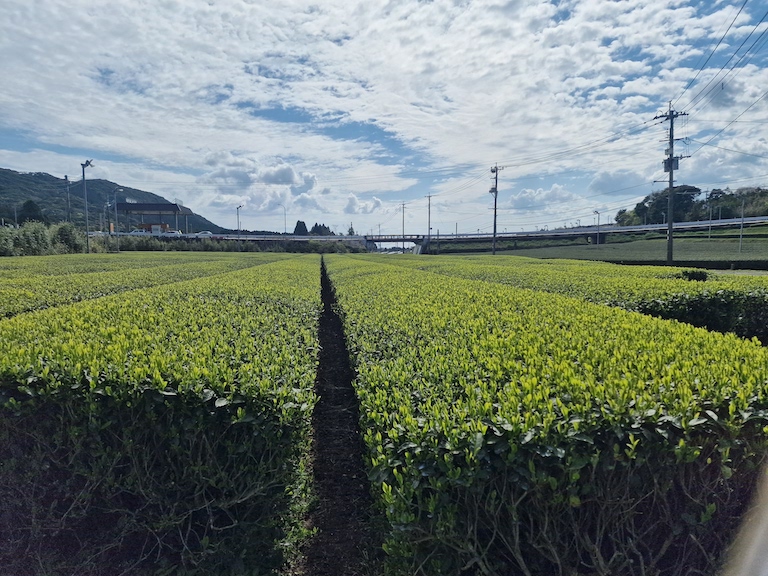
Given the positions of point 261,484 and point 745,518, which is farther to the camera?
point 261,484

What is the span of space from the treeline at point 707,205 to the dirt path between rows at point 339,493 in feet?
329

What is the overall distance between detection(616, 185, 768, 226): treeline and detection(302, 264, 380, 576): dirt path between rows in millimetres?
100130

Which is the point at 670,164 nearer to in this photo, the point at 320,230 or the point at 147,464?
the point at 147,464

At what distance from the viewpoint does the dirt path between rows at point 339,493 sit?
10.6 ft

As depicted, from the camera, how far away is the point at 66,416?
→ 2.87 meters

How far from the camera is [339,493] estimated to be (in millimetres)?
4168

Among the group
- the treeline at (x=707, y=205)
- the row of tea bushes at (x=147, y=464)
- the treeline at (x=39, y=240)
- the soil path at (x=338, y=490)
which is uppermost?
the treeline at (x=707, y=205)

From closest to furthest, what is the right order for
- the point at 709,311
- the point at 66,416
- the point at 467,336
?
the point at 66,416 < the point at 467,336 < the point at 709,311

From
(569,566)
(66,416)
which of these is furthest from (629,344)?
(66,416)

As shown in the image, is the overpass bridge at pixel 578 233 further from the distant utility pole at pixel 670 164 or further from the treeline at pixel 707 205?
the distant utility pole at pixel 670 164

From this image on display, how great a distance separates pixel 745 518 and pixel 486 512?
145 centimetres

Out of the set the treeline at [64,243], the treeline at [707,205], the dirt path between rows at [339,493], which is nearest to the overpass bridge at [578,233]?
the treeline at [707,205]

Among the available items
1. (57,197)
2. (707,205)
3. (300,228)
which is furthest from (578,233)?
(57,197)

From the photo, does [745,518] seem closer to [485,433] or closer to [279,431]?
[485,433]
